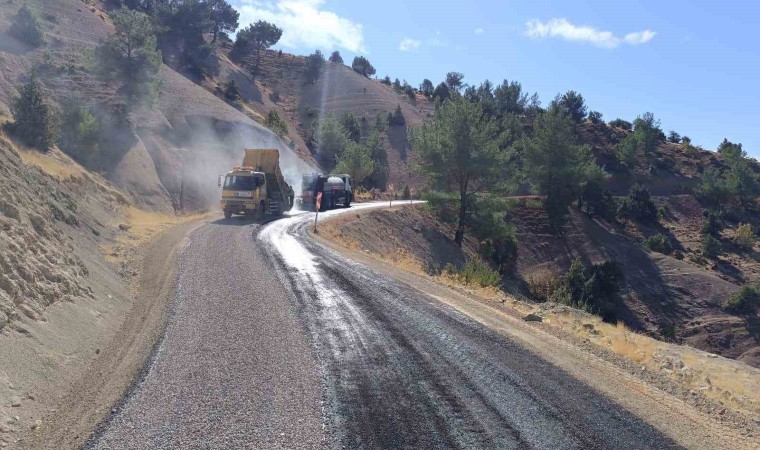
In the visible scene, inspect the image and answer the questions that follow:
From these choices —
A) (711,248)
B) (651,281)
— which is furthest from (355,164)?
(711,248)

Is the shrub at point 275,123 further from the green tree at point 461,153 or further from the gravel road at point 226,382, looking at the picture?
the gravel road at point 226,382

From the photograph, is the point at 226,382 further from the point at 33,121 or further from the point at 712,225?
the point at 712,225

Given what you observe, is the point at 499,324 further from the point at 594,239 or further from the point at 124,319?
the point at 594,239

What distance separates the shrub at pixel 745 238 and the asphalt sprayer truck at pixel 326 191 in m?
46.9

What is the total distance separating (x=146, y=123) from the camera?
47.7 meters

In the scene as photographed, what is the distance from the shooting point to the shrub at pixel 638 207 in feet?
222

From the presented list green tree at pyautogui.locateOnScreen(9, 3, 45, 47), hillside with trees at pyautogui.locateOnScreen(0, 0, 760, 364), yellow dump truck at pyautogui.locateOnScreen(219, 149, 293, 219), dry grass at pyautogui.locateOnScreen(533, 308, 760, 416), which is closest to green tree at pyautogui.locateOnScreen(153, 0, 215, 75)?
hillside with trees at pyautogui.locateOnScreen(0, 0, 760, 364)

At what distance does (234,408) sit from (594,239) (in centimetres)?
5479

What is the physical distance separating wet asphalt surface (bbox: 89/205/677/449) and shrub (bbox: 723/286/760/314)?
132ft

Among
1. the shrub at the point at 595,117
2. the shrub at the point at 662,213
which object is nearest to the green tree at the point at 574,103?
the shrub at the point at 595,117

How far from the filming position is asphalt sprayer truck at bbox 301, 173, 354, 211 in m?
45.6

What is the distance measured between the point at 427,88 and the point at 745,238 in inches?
3408

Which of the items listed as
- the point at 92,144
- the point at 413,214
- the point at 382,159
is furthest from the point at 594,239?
the point at 92,144

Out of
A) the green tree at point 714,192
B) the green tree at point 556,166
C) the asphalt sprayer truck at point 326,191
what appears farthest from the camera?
the green tree at point 714,192
